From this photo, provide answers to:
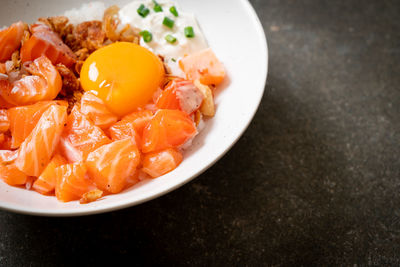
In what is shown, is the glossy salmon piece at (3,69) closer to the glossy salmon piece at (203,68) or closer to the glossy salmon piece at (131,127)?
the glossy salmon piece at (131,127)

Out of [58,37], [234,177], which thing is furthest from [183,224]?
[58,37]

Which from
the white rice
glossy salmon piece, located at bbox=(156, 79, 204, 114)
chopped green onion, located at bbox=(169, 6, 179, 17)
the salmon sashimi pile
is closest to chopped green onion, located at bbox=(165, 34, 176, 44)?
the salmon sashimi pile

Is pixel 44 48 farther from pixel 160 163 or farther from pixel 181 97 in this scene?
pixel 160 163

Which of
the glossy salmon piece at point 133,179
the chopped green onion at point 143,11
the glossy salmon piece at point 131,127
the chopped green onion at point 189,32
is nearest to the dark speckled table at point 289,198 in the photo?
the glossy salmon piece at point 133,179

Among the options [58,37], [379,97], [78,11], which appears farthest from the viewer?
[379,97]

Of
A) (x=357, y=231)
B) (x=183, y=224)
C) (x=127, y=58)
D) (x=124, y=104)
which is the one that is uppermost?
(x=127, y=58)

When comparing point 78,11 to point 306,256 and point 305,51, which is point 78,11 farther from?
point 306,256
